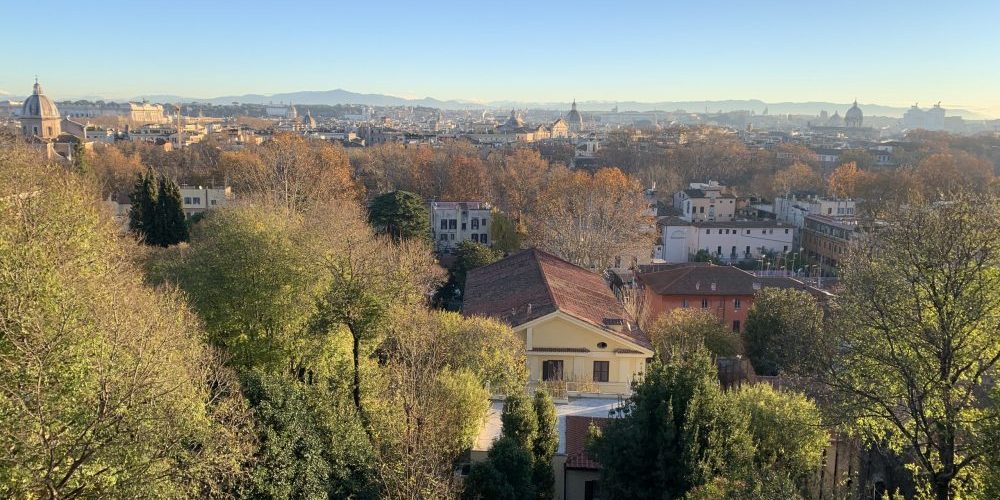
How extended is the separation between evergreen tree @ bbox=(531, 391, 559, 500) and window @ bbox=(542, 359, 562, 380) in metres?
5.17

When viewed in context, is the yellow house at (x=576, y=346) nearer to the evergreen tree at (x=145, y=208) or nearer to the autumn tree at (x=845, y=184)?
the evergreen tree at (x=145, y=208)

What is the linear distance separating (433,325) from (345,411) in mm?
4265

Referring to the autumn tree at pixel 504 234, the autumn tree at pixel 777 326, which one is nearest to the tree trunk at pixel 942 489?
the autumn tree at pixel 777 326

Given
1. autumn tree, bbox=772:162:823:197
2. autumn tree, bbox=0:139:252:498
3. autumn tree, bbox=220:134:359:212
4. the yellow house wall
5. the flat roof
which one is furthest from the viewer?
autumn tree, bbox=772:162:823:197

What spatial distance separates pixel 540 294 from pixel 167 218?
15.9m

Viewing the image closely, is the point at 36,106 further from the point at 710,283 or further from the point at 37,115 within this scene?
the point at 710,283

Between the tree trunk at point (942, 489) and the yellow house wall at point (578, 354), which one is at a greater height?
the tree trunk at point (942, 489)

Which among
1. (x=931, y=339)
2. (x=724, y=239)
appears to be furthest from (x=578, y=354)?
(x=724, y=239)

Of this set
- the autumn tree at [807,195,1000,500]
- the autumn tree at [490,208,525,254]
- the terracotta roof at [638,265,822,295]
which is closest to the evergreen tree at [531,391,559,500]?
the autumn tree at [807,195,1000,500]

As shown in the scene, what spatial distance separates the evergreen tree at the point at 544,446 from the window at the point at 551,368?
5.17m

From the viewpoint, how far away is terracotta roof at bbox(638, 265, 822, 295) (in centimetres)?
2545

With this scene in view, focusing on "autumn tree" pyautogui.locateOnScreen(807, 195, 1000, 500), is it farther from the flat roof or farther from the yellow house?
the yellow house

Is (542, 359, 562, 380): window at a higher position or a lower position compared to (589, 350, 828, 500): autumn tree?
lower

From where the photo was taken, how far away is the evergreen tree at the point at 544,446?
36.2 ft
